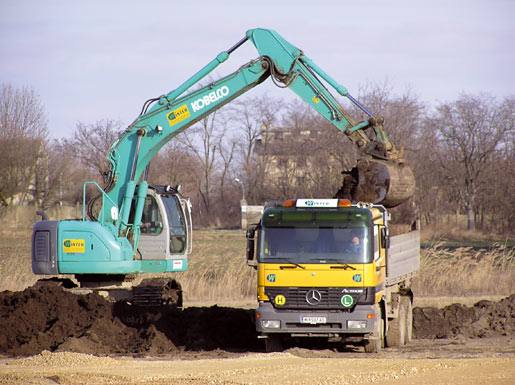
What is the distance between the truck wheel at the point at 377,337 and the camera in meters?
13.3

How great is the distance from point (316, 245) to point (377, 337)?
192 cm

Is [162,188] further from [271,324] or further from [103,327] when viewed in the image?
[271,324]

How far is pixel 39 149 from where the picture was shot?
53969 mm

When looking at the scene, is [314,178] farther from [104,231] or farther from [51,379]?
[51,379]

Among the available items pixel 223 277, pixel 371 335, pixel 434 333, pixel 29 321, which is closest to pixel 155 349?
pixel 29 321

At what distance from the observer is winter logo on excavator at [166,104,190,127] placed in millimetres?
16734

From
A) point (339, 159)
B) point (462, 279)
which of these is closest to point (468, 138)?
point (339, 159)

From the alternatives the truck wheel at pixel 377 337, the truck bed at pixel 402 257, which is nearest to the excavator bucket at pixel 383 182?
the truck bed at pixel 402 257

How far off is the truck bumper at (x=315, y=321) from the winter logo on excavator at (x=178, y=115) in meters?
5.29

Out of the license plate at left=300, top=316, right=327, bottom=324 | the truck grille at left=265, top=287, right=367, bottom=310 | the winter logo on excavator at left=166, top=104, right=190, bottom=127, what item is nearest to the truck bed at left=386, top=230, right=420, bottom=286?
the truck grille at left=265, top=287, right=367, bottom=310

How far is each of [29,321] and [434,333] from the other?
854 cm

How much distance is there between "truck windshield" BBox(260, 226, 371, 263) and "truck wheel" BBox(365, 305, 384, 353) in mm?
1081

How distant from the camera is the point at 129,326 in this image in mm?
15719

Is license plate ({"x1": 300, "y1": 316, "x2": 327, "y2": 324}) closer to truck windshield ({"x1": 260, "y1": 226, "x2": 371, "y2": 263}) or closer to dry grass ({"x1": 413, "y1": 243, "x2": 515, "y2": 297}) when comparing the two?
truck windshield ({"x1": 260, "y1": 226, "x2": 371, "y2": 263})
